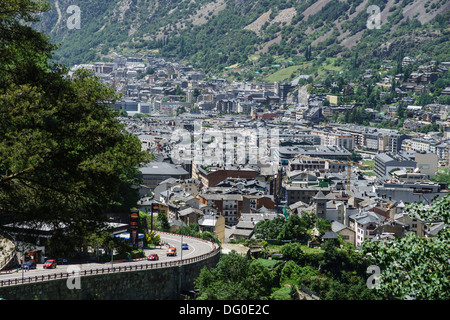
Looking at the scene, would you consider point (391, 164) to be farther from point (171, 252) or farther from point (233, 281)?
point (233, 281)

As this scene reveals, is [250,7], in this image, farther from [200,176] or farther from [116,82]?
[200,176]

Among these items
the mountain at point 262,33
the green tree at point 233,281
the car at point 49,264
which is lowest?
the green tree at point 233,281

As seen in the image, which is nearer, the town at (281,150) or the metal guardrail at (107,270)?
the metal guardrail at (107,270)

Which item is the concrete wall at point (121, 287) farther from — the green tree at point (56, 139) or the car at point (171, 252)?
the green tree at point (56, 139)

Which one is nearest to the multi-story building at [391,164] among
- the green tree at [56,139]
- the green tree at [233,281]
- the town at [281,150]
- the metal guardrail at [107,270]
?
the town at [281,150]

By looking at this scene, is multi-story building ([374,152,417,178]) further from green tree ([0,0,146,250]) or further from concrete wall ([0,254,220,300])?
green tree ([0,0,146,250])

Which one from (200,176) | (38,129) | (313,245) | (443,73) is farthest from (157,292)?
(443,73)

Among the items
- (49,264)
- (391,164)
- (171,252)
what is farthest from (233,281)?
(391,164)
